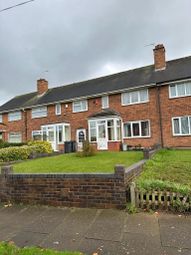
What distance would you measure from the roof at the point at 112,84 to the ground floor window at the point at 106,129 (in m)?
2.87

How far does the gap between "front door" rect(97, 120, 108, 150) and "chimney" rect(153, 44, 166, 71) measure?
7437 mm

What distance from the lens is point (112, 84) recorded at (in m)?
24.9

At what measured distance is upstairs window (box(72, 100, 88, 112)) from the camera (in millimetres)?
25188

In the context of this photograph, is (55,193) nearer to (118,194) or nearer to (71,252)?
(118,194)

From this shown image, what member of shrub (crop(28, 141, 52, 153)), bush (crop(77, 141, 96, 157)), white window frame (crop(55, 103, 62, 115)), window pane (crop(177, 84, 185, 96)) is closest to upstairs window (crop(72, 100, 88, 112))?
white window frame (crop(55, 103, 62, 115))

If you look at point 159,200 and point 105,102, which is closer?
point 159,200

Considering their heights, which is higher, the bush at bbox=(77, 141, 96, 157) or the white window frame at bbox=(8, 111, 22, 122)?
the white window frame at bbox=(8, 111, 22, 122)

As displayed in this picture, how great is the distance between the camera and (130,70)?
27.0 meters

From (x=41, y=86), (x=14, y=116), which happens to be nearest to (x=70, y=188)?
(x=14, y=116)

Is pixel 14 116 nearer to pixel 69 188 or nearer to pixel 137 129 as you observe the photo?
pixel 137 129

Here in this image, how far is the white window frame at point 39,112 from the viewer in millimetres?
28219

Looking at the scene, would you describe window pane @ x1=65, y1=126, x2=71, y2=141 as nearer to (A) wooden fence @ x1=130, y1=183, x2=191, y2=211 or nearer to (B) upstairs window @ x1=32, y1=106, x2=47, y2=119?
(B) upstairs window @ x1=32, y1=106, x2=47, y2=119

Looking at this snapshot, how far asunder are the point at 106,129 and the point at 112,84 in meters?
5.28

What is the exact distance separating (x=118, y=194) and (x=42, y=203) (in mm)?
2328
